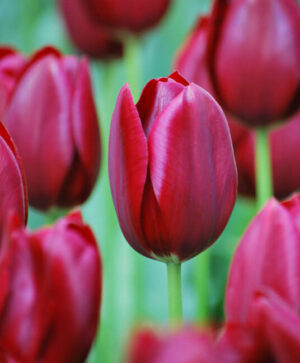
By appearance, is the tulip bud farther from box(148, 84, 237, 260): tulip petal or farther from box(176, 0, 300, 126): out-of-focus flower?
box(148, 84, 237, 260): tulip petal

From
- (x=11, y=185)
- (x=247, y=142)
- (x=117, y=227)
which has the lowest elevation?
(x=117, y=227)

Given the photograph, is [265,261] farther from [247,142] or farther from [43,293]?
[247,142]

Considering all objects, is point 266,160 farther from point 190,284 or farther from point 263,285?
point 190,284

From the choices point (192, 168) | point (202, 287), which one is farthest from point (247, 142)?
point (192, 168)

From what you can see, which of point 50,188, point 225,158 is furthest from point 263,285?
point 50,188

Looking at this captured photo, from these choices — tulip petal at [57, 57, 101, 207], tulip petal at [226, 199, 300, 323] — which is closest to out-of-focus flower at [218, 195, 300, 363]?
tulip petal at [226, 199, 300, 323]

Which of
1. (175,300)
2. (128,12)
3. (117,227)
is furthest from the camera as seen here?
(117,227)

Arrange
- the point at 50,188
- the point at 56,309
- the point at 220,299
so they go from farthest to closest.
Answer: the point at 220,299 < the point at 50,188 < the point at 56,309
